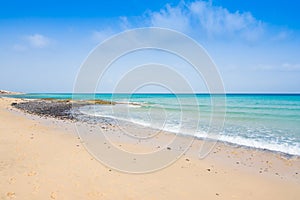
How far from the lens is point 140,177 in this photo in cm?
696

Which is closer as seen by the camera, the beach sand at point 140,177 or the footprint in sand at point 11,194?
the footprint in sand at point 11,194

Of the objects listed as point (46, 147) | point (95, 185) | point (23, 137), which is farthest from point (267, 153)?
point (23, 137)

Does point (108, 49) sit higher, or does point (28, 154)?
point (108, 49)

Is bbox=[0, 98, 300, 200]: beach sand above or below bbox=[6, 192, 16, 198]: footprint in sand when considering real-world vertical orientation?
above

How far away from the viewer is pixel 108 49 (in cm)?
1139

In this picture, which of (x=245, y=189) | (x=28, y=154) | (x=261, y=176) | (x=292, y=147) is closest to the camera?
(x=245, y=189)

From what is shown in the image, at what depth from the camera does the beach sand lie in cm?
577

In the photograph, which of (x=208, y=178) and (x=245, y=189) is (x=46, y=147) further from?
(x=245, y=189)

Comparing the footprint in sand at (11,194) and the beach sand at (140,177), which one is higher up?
the beach sand at (140,177)

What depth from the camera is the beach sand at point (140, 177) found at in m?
5.77

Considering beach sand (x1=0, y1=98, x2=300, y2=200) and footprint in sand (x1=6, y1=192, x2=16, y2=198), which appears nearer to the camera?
footprint in sand (x1=6, y1=192, x2=16, y2=198)

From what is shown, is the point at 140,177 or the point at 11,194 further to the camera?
the point at 140,177

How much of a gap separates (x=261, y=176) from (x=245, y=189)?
4.62 feet

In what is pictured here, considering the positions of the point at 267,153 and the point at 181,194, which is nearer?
the point at 181,194
